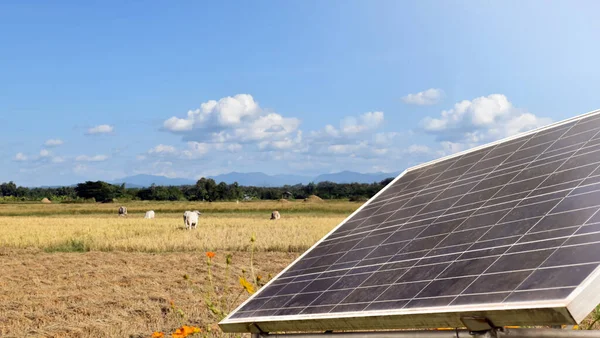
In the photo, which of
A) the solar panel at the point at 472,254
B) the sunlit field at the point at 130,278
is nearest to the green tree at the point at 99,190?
the sunlit field at the point at 130,278

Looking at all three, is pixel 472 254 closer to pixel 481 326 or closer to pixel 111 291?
pixel 481 326

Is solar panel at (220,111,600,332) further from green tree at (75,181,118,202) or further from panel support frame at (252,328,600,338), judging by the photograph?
green tree at (75,181,118,202)

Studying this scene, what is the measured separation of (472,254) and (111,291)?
1460 centimetres

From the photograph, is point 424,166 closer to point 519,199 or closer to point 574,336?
point 519,199

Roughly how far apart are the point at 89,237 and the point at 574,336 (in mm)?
33389

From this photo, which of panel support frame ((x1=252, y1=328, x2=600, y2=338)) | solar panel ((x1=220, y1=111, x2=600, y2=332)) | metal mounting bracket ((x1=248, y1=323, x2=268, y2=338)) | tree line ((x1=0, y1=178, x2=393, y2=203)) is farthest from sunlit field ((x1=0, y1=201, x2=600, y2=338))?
tree line ((x1=0, y1=178, x2=393, y2=203))

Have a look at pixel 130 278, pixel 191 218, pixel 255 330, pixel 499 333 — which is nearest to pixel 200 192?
pixel 191 218

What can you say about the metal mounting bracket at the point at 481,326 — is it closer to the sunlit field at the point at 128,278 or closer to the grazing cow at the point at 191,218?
the sunlit field at the point at 128,278

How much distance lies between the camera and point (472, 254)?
5.25m

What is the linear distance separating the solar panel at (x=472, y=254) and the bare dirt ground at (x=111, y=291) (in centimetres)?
210

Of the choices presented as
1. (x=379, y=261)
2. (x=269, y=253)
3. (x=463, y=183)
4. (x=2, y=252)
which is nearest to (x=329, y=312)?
(x=379, y=261)

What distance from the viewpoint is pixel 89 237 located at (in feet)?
114

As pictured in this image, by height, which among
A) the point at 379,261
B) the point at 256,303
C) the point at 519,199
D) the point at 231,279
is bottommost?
the point at 231,279

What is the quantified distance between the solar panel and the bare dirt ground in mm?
2098
